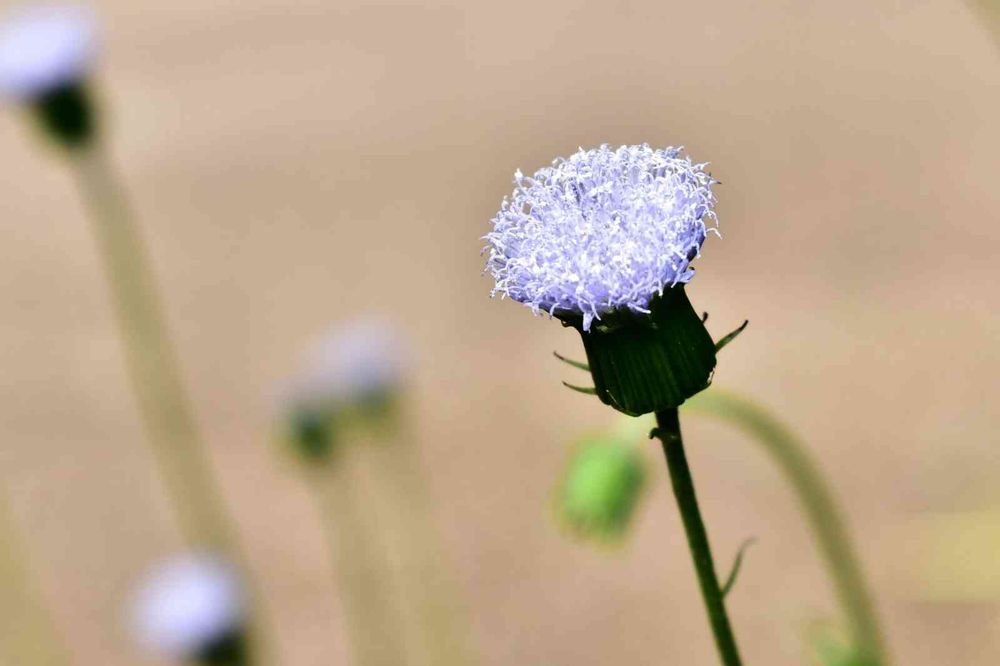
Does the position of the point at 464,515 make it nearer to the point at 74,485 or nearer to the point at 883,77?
the point at 74,485

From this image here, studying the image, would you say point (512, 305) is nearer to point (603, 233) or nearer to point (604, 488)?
point (604, 488)

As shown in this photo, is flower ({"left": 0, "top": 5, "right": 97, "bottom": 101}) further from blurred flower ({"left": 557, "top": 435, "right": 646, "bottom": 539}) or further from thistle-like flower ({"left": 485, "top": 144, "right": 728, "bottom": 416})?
thistle-like flower ({"left": 485, "top": 144, "right": 728, "bottom": 416})

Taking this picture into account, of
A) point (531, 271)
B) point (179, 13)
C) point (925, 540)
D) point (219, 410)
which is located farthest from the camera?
point (179, 13)

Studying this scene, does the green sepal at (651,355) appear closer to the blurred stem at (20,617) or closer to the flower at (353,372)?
the flower at (353,372)

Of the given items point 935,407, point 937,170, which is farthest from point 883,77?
point 935,407

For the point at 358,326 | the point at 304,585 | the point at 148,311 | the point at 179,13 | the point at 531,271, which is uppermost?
the point at 179,13

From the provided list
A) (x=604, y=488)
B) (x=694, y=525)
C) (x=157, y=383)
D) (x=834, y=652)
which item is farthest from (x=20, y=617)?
(x=694, y=525)

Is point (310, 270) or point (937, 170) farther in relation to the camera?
point (310, 270)
